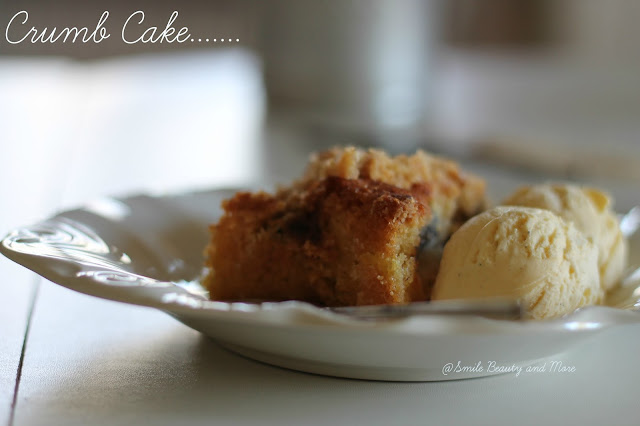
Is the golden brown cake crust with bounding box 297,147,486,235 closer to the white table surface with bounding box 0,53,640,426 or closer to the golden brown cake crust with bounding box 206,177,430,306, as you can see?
the golden brown cake crust with bounding box 206,177,430,306

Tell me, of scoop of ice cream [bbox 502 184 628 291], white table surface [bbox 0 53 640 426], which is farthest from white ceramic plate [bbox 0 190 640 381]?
scoop of ice cream [bbox 502 184 628 291]

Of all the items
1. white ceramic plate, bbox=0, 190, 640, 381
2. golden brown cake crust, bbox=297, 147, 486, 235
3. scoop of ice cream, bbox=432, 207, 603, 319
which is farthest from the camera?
golden brown cake crust, bbox=297, 147, 486, 235

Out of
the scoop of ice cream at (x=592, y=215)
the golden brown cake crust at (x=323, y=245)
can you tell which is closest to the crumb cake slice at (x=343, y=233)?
the golden brown cake crust at (x=323, y=245)

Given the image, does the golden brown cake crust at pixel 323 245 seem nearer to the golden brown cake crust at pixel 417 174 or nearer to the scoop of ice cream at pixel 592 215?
the golden brown cake crust at pixel 417 174

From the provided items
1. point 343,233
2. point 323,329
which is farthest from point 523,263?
point 323,329

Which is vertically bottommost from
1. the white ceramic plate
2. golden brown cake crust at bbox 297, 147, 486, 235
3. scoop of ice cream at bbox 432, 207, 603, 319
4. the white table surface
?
the white table surface

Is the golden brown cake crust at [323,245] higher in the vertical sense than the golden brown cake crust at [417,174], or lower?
lower

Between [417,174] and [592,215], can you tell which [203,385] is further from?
[592,215]
